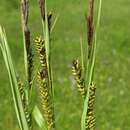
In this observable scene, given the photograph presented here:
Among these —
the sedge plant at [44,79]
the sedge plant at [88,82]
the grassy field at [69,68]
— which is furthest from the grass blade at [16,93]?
the grassy field at [69,68]

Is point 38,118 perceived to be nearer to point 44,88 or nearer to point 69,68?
point 44,88

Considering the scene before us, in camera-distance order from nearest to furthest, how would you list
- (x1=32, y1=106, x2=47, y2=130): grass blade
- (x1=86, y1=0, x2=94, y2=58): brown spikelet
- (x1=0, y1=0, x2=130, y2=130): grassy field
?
(x1=86, y1=0, x2=94, y2=58): brown spikelet → (x1=32, y1=106, x2=47, y2=130): grass blade → (x1=0, y1=0, x2=130, y2=130): grassy field

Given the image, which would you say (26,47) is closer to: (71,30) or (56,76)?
(56,76)

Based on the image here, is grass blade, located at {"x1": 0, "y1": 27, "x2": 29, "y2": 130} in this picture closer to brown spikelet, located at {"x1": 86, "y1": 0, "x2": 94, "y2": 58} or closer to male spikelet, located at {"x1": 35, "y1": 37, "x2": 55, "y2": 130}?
male spikelet, located at {"x1": 35, "y1": 37, "x2": 55, "y2": 130}

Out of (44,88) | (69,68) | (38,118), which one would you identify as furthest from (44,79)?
(69,68)

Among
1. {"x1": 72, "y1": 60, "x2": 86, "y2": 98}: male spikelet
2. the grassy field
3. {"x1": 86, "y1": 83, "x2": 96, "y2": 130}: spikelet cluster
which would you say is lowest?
the grassy field

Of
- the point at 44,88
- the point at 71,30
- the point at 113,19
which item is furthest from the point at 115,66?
the point at 44,88

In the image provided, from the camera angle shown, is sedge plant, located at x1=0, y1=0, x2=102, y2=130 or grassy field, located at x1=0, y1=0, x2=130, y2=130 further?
grassy field, located at x1=0, y1=0, x2=130, y2=130

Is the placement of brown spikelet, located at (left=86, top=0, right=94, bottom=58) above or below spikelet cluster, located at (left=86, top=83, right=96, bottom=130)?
above

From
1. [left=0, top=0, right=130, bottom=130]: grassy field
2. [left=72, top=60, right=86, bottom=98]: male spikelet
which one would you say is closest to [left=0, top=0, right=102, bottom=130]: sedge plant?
[left=72, top=60, right=86, bottom=98]: male spikelet
